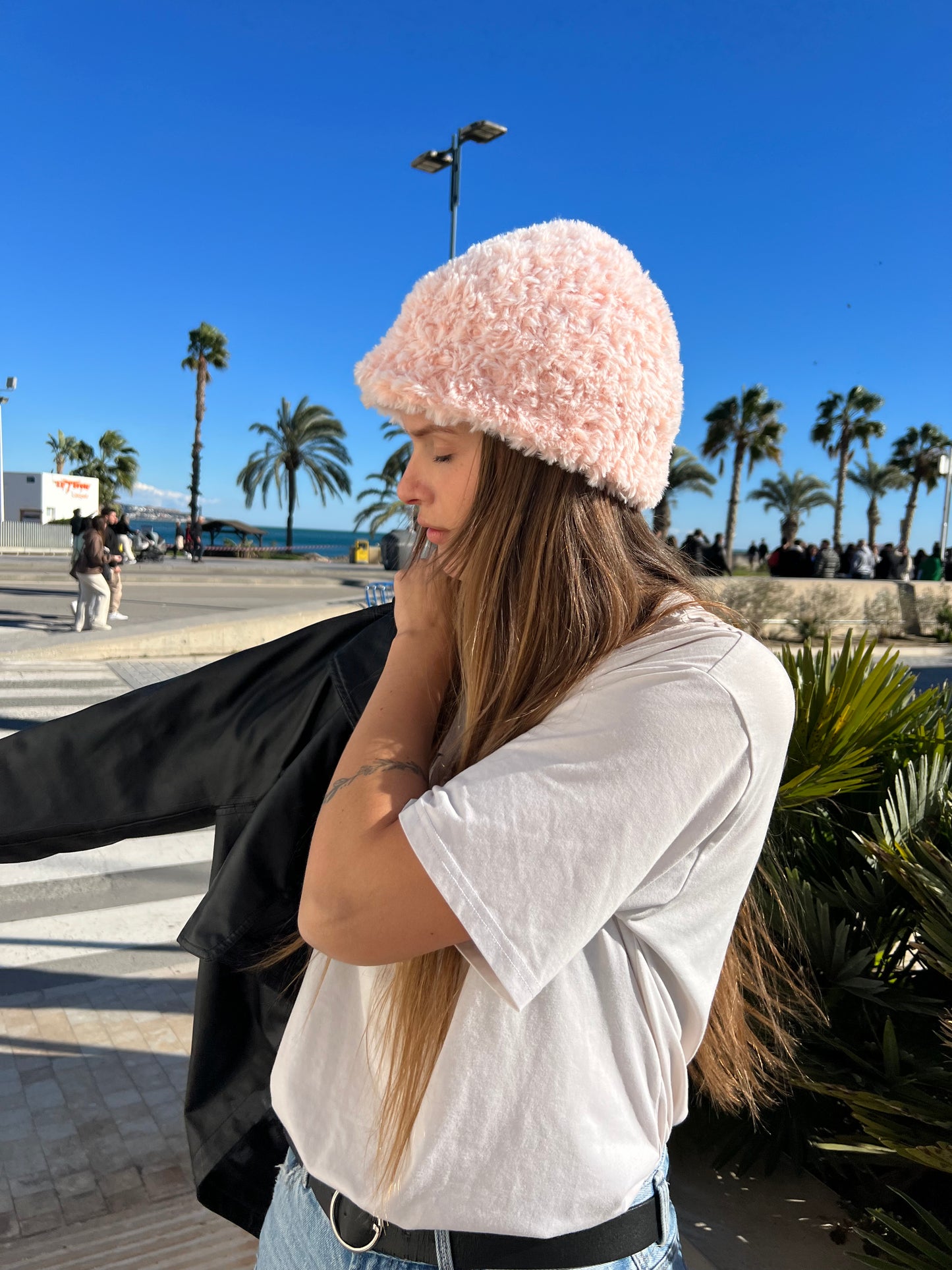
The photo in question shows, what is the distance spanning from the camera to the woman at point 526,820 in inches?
33.1

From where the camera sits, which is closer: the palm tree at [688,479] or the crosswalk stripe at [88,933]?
the crosswalk stripe at [88,933]

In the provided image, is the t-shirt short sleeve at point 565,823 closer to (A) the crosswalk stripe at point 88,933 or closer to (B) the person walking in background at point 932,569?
(A) the crosswalk stripe at point 88,933

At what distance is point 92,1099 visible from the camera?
2.83 m

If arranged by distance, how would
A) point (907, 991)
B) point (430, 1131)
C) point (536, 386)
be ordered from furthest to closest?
point (907, 991) < point (536, 386) < point (430, 1131)

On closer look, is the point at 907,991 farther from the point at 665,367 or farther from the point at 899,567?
the point at 899,567

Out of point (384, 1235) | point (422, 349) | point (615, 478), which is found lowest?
point (384, 1235)

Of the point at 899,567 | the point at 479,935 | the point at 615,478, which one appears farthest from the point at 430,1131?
the point at 899,567

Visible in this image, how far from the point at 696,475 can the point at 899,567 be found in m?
18.0

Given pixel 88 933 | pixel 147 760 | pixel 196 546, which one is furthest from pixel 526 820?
pixel 196 546

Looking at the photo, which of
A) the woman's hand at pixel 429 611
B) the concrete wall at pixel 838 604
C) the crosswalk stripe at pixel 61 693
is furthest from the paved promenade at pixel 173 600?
the woman's hand at pixel 429 611

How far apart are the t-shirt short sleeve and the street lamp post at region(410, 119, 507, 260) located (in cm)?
1721

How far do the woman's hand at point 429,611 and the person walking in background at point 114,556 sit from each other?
12280 mm

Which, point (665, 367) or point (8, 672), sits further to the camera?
point (8, 672)

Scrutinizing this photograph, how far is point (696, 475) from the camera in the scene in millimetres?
41219
